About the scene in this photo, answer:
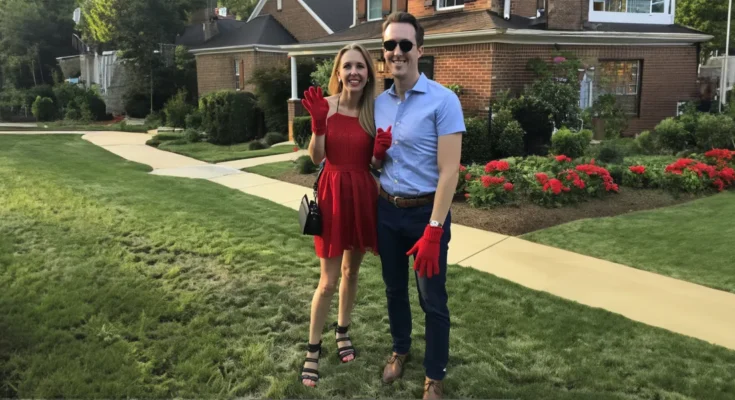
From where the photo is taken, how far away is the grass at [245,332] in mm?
3166

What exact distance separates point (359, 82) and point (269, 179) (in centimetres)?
773

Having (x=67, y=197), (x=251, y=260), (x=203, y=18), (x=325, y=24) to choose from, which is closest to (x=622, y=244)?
(x=251, y=260)

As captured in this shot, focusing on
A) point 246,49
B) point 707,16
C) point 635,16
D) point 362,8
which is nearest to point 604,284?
point 635,16

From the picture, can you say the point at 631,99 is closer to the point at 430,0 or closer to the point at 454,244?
the point at 430,0

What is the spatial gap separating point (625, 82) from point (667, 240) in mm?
11083

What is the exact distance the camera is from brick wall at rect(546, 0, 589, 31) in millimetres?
13664

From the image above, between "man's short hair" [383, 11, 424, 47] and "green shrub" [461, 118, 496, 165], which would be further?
"green shrub" [461, 118, 496, 165]

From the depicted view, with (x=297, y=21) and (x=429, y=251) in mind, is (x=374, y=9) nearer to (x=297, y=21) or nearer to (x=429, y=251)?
(x=297, y=21)

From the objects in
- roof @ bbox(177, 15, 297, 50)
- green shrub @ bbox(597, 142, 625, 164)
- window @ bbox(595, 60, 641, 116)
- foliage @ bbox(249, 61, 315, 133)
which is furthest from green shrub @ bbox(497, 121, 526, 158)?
roof @ bbox(177, 15, 297, 50)

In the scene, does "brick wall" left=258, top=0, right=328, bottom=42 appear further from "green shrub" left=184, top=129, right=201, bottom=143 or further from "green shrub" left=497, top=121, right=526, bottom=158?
"green shrub" left=497, top=121, right=526, bottom=158

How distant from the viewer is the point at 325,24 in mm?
24281

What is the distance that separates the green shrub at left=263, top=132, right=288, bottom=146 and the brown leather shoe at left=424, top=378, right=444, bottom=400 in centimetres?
1422

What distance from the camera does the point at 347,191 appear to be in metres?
3.05

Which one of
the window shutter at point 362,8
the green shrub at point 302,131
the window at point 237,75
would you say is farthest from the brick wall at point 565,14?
the window at point 237,75
